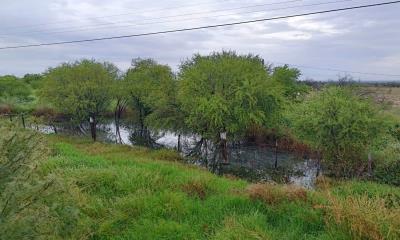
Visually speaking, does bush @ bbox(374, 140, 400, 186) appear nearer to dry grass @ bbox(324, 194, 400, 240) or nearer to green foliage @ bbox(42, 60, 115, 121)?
dry grass @ bbox(324, 194, 400, 240)

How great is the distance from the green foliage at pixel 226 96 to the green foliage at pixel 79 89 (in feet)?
33.6

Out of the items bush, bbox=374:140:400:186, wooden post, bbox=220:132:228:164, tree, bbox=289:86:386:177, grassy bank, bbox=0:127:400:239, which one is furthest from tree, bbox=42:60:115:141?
bush, bbox=374:140:400:186

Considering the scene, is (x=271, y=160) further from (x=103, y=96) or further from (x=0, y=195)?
(x=0, y=195)

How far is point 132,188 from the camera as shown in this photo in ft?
32.3

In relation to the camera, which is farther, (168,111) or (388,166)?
(168,111)

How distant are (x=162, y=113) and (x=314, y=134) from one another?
496 inches

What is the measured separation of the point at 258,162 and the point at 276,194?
49.3 ft

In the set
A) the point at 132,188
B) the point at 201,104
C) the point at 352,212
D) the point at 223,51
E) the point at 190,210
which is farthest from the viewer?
the point at 223,51

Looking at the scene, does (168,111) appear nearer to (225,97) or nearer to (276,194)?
(225,97)

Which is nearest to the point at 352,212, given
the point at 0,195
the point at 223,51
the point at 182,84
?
the point at 0,195

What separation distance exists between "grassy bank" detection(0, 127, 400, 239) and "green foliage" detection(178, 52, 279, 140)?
12.1 meters

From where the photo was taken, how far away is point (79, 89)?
104 feet

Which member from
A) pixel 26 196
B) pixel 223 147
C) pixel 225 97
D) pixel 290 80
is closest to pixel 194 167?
pixel 223 147

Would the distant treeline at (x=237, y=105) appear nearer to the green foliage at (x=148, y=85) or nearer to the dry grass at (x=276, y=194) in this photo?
the green foliage at (x=148, y=85)
